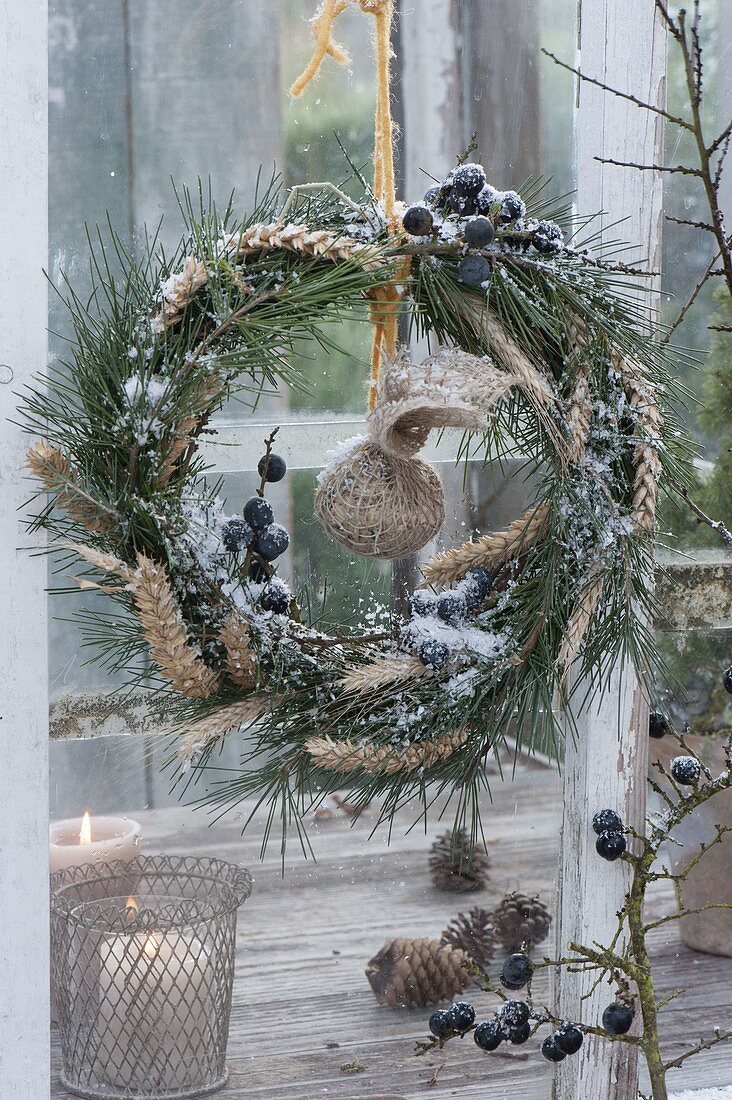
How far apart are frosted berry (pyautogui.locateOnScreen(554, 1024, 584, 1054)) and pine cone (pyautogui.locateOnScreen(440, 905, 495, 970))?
19 centimetres

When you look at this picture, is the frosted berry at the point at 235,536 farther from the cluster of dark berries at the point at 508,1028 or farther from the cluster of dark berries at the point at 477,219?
the cluster of dark berries at the point at 508,1028

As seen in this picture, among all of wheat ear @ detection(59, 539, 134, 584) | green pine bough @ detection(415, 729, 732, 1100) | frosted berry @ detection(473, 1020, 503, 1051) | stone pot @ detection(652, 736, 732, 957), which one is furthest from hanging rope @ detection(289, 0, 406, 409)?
stone pot @ detection(652, 736, 732, 957)

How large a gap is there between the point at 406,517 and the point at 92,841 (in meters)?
0.42

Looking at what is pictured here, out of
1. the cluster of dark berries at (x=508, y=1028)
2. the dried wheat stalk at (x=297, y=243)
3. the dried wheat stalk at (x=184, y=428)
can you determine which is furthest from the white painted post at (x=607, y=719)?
the dried wheat stalk at (x=184, y=428)

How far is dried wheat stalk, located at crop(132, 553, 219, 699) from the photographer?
27.2 inches

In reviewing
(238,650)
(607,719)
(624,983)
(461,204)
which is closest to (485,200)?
(461,204)

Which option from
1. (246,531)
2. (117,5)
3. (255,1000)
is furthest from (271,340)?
(255,1000)

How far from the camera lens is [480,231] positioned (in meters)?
0.74

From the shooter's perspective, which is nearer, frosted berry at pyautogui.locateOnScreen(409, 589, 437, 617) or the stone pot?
frosted berry at pyautogui.locateOnScreen(409, 589, 437, 617)

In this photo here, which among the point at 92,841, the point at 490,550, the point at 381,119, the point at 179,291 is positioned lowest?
the point at 92,841

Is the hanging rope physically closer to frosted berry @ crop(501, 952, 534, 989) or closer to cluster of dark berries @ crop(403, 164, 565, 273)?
cluster of dark berries @ crop(403, 164, 565, 273)

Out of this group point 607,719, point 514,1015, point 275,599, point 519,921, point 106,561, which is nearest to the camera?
point 106,561

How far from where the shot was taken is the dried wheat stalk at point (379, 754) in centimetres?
74

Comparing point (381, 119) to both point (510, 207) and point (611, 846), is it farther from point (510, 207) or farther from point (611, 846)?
point (611, 846)
